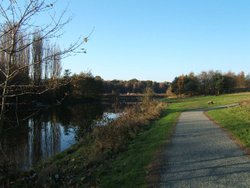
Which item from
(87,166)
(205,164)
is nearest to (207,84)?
(87,166)

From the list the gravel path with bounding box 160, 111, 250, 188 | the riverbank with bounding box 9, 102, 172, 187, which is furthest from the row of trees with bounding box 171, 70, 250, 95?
the gravel path with bounding box 160, 111, 250, 188

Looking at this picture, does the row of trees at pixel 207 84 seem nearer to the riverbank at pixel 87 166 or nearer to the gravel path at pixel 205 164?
the riverbank at pixel 87 166

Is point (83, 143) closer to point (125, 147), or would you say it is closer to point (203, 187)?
point (125, 147)

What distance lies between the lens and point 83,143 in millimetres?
17859

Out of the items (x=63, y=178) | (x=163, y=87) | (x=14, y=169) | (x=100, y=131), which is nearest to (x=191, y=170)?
(x=63, y=178)

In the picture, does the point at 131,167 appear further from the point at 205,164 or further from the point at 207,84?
the point at 207,84

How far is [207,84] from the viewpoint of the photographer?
9419 cm

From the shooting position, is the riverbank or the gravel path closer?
the gravel path

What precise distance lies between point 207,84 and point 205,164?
87.7m

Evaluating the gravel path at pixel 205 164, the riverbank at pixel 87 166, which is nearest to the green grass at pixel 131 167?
the riverbank at pixel 87 166

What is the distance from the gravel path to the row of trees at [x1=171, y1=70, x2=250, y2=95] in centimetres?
7682

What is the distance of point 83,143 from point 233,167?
34.4ft

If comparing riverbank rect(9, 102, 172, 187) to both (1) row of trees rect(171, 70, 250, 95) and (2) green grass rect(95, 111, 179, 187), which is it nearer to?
(2) green grass rect(95, 111, 179, 187)

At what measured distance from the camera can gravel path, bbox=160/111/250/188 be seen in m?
7.66
